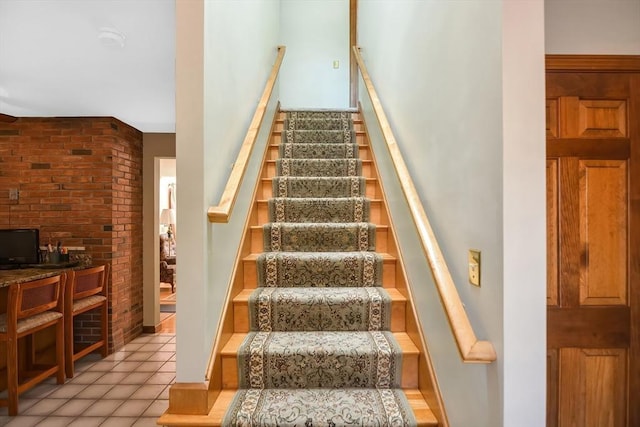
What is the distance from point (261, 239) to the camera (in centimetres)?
237

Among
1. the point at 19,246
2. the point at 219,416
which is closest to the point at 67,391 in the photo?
the point at 19,246

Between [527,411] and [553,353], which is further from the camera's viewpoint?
[553,353]

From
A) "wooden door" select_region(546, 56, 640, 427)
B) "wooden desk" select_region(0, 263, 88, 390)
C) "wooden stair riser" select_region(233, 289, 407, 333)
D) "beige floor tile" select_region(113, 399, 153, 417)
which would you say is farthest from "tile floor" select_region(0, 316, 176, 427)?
"wooden door" select_region(546, 56, 640, 427)

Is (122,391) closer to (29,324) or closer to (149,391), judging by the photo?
(149,391)

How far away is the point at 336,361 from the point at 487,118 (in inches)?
47.8

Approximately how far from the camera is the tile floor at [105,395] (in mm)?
2535

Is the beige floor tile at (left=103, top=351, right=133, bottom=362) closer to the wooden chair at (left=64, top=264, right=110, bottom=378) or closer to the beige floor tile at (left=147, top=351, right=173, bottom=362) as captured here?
the wooden chair at (left=64, top=264, right=110, bottom=378)

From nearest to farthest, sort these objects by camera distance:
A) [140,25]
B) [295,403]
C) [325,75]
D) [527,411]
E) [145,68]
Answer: [527,411], [295,403], [140,25], [145,68], [325,75]

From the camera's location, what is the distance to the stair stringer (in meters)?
1.42

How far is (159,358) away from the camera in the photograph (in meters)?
3.71

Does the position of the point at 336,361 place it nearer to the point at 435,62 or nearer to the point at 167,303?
the point at 435,62

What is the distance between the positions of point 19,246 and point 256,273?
304 cm

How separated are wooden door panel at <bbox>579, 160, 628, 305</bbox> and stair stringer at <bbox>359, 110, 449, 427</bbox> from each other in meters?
0.66

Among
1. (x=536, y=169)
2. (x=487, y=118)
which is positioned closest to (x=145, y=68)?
(x=487, y=118)
